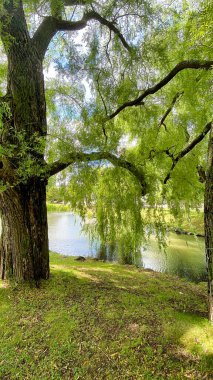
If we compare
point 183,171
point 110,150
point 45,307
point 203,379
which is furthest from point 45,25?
point 203,379

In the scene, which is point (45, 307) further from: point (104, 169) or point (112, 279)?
point (104, 169)

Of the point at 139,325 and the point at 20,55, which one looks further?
the point at 20,55

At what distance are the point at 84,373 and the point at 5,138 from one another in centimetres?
337

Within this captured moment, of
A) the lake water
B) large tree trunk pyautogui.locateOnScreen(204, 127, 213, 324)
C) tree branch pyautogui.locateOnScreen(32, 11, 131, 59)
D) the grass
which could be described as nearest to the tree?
tree branch pyautogui.locateOnScreen(32, 11, 131, 59)

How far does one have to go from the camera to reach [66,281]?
4781 millimetres

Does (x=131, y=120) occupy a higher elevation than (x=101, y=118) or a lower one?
higher

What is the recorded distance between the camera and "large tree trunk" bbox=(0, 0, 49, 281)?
13.2 ft

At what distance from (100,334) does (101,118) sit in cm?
353

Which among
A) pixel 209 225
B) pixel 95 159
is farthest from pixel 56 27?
pixel 209 225

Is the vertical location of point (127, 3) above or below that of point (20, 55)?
above

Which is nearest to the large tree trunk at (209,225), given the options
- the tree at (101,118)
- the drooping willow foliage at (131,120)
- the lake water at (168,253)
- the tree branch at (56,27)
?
the tree at (101,118)

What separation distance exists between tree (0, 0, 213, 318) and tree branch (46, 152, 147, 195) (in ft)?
0.06

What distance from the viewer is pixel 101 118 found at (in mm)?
4684

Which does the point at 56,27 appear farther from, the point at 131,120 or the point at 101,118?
the point at 131,120
